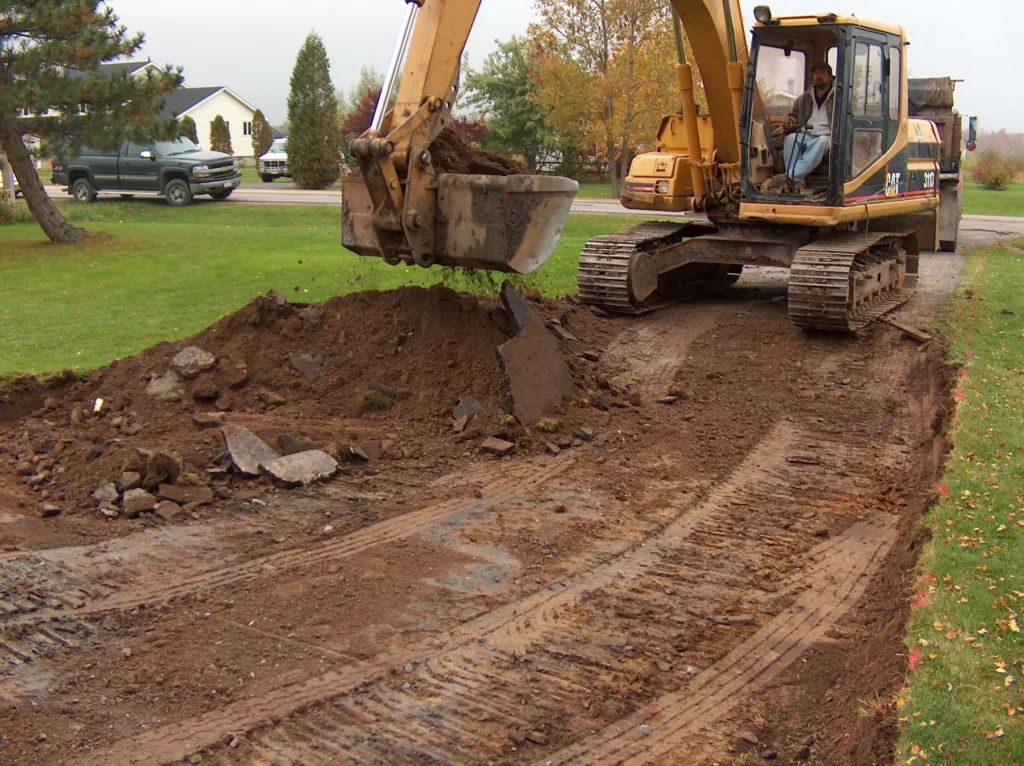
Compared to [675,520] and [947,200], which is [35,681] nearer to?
[675,520]

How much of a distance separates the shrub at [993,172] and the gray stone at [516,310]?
129 feet

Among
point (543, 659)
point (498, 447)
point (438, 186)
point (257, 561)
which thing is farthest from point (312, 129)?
point (543, 659)

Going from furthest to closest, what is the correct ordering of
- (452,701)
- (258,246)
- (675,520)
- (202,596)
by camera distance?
(258,246) < (675,520) < (202,596) < (452,701)

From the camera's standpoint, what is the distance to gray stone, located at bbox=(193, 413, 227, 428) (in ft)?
24.3

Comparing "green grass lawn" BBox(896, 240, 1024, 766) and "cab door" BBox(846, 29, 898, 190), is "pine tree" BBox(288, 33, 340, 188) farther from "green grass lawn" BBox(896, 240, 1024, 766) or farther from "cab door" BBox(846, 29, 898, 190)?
"green grass lawn" BBox(896, 240, 1024, 766)

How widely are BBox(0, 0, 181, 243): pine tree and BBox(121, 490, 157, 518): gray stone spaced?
12.8 m

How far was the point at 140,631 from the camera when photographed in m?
4.84

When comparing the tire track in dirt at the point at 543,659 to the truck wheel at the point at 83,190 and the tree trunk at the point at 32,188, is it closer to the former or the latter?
the tree trunk at the point at 32,188

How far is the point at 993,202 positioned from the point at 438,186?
105 ft

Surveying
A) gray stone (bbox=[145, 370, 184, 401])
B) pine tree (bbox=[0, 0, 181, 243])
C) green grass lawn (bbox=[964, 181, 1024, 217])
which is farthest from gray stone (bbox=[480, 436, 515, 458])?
green grass lawn (bbox=[964, 181, 1024, 217])

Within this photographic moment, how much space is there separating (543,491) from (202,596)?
7.63 feet

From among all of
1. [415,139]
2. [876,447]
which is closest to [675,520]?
[876,447]

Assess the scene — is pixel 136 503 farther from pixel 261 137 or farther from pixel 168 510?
pixel 261 137

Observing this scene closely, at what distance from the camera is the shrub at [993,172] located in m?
42.2
